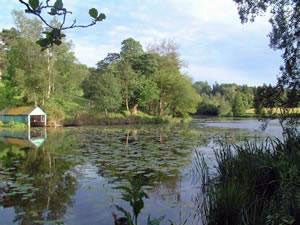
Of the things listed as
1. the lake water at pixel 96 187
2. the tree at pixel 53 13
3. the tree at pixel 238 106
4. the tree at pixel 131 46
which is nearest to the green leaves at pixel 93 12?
the tree at pixel 53 13

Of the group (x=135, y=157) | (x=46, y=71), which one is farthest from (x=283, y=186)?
(x=46, y=71)

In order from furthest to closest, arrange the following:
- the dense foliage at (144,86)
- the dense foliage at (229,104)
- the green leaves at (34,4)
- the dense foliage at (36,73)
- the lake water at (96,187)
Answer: the dense foliage at (229,104) < the dense foliage at (144,86) < the dense foliage at (36,73) < the lake water at (96,187) < the green leaves at (34,4)

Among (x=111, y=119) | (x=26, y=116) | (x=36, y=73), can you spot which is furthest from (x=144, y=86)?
(x=26, y=116)

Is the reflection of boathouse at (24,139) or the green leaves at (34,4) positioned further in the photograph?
the reflection of boathouse at (24,139)

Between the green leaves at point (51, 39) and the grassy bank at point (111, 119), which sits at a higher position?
the green leaves at point (51, 39)

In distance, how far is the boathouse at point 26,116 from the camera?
3762 centimetres

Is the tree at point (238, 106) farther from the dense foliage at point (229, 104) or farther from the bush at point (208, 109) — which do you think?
the bush at point (208, 109)

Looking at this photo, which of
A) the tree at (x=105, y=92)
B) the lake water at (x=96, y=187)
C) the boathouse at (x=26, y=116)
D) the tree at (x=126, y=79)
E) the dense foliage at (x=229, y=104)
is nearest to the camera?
the lake water at (x=96, y=187)

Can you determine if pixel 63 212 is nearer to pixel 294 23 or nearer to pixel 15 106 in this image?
pixel 294 23

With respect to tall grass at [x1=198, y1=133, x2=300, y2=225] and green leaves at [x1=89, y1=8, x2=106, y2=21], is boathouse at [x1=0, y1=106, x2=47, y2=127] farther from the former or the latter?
green leaves at [x1=89, y1=8, x2=106, y2=21]

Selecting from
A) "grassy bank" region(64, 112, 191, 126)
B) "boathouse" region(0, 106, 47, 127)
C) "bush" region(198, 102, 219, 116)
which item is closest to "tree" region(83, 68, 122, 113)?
"grassy bank" region(64, 112, 191, 126)

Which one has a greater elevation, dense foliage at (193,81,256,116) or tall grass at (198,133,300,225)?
dense foliage at (193,81,256,116)

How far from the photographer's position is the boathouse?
123ft

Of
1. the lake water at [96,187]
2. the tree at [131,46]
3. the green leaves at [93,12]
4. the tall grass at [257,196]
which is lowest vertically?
the lake water at [96,187]
